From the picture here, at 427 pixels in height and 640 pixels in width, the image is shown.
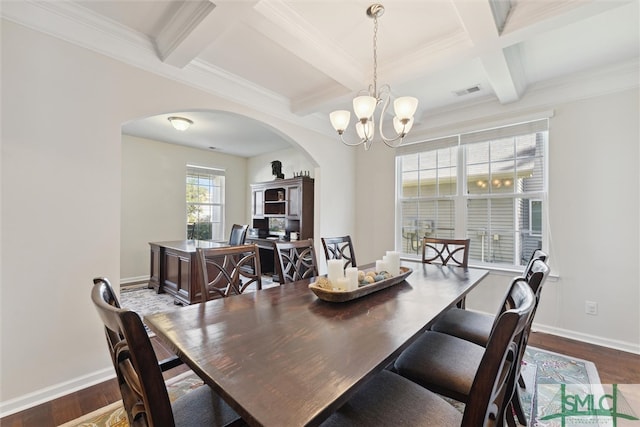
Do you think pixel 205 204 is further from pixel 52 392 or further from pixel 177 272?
pixel 52 392

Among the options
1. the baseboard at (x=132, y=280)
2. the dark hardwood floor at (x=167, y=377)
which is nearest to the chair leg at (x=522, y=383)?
the dark hardwood floor at (x=167, y=377)

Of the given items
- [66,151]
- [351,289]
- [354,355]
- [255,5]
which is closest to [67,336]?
[66,151]

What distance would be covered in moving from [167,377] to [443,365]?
208 centimetres

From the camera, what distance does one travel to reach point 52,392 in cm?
189

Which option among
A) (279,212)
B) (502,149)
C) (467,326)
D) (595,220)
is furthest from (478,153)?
(279,212)

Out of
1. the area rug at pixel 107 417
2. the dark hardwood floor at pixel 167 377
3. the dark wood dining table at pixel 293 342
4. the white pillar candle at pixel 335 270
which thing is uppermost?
the white pillar candle at pixel 335 270

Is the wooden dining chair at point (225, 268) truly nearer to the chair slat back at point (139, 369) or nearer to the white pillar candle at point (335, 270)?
the white pillar candle at point (335, 270)

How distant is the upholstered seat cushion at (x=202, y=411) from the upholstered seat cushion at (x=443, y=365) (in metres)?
0.89

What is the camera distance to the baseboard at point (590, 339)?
8.53 feet

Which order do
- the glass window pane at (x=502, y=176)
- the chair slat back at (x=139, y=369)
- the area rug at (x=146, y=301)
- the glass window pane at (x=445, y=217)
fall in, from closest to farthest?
the chair slat back at (x=139, y=369) → the glass window pane at (x=502, y=176) → the area rug at (x=146, y=301) → the glass window pane at (x=445, y=217)

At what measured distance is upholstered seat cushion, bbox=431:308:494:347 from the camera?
1775mm

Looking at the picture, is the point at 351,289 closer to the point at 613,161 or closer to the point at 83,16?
the point at 83,16

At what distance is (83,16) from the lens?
1.93 m

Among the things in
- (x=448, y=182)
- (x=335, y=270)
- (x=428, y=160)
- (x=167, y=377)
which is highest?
(x=428, y=160)
